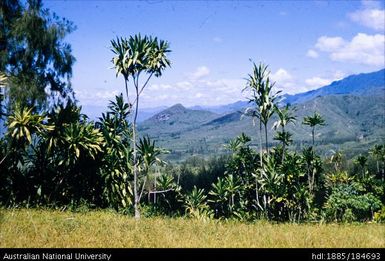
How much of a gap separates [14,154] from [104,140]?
424 centimetres

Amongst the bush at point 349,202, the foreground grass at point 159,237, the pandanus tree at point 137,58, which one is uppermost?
the pandanus tree at point 137,58

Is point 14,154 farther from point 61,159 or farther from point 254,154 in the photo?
point 254,154

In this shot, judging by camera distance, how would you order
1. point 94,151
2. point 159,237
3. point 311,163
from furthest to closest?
point 311,163
point 94,151
point 159,237

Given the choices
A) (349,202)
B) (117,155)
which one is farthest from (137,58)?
(349,202)

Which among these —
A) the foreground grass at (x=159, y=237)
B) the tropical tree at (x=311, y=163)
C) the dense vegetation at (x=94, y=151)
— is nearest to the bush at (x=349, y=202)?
the dense vegetation at (x=94, y=151)

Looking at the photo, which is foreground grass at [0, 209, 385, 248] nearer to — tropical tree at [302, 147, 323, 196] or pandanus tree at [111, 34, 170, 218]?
pandanus tree at [111, 34, 170, 218]

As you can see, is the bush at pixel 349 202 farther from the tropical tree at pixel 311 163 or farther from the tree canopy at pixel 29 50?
the tree canopy at pixel 29 50

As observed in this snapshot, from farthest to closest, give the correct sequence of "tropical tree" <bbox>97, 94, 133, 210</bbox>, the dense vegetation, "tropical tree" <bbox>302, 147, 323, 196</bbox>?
"tropical tree" <bbox>302, 147, 323, 196</bbox>, "tropical tree" <bbox>97, 94, 133, 210</bbox>, the dense vegetation

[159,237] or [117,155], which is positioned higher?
[117,155]

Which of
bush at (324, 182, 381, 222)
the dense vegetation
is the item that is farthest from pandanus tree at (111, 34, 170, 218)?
bush at (324, 182, 381, 222)

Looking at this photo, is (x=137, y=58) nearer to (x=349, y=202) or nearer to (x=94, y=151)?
(x=94, y=151)

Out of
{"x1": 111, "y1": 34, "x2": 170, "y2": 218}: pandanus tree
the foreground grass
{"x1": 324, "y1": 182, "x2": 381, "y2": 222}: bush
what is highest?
{"x1": 111, "y1": 34, "x2": 170, "y2": 218}: pandanus tree
